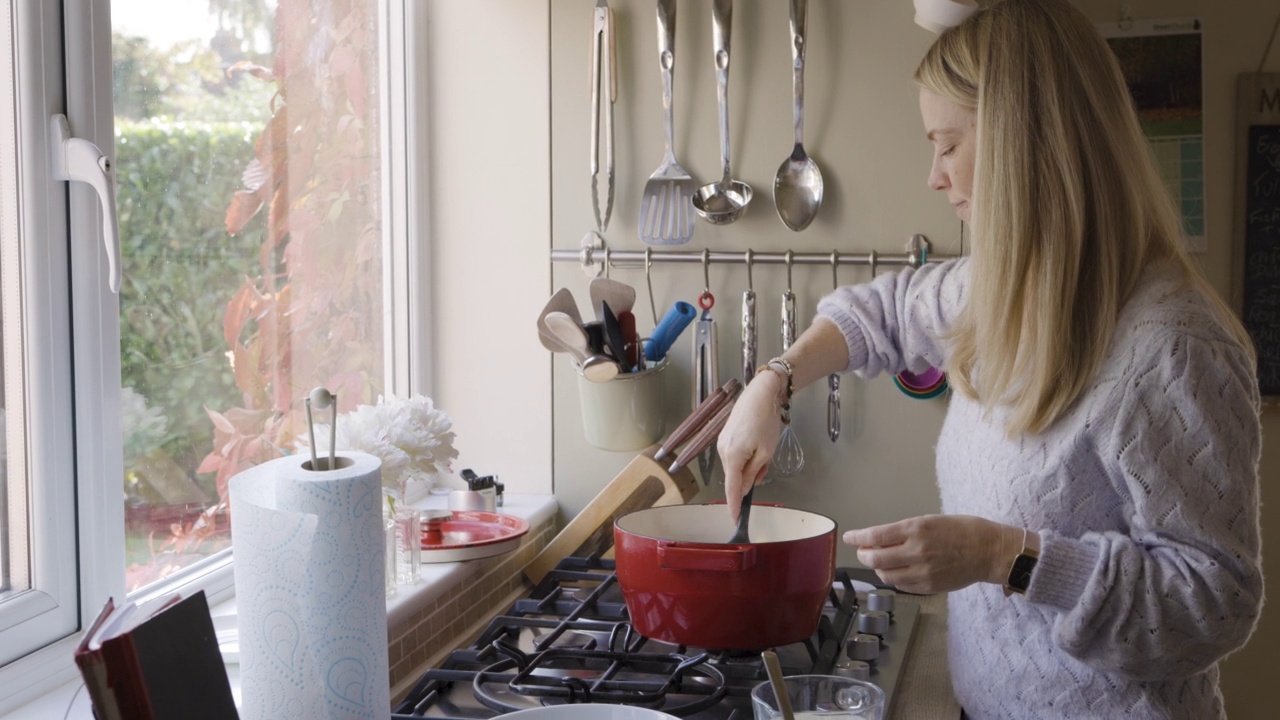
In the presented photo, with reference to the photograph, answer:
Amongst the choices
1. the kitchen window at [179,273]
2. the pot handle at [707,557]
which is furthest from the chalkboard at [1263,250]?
the kitchen window at [179,273]

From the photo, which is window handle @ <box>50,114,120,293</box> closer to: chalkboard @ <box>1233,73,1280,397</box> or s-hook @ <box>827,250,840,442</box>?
s-hook @ <box>827,250,840,442</box>

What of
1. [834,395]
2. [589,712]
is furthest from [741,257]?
[589,712]

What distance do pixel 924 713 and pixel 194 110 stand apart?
1051 millimetres

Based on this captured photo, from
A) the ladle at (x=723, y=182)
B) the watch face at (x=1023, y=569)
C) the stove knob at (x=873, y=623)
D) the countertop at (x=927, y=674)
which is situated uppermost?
the ladle at (x=723, y=182)

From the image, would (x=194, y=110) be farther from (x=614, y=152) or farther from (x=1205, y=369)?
(x=1205, y=369)

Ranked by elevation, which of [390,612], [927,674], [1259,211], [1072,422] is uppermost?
[1259,211]

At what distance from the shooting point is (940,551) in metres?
1.06

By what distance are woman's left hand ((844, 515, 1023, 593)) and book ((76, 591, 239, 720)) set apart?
0.56 meters

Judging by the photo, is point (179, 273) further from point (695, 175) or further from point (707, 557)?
point (695, 175)

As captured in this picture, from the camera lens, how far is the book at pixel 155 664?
732 millimetres

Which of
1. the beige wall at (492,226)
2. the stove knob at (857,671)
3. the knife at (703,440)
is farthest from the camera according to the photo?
the beige wall at (492,226)

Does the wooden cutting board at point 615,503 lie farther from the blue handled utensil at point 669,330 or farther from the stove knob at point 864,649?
the stove knob at point 864,649

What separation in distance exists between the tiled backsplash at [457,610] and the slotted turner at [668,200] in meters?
0.48

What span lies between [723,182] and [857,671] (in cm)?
77
